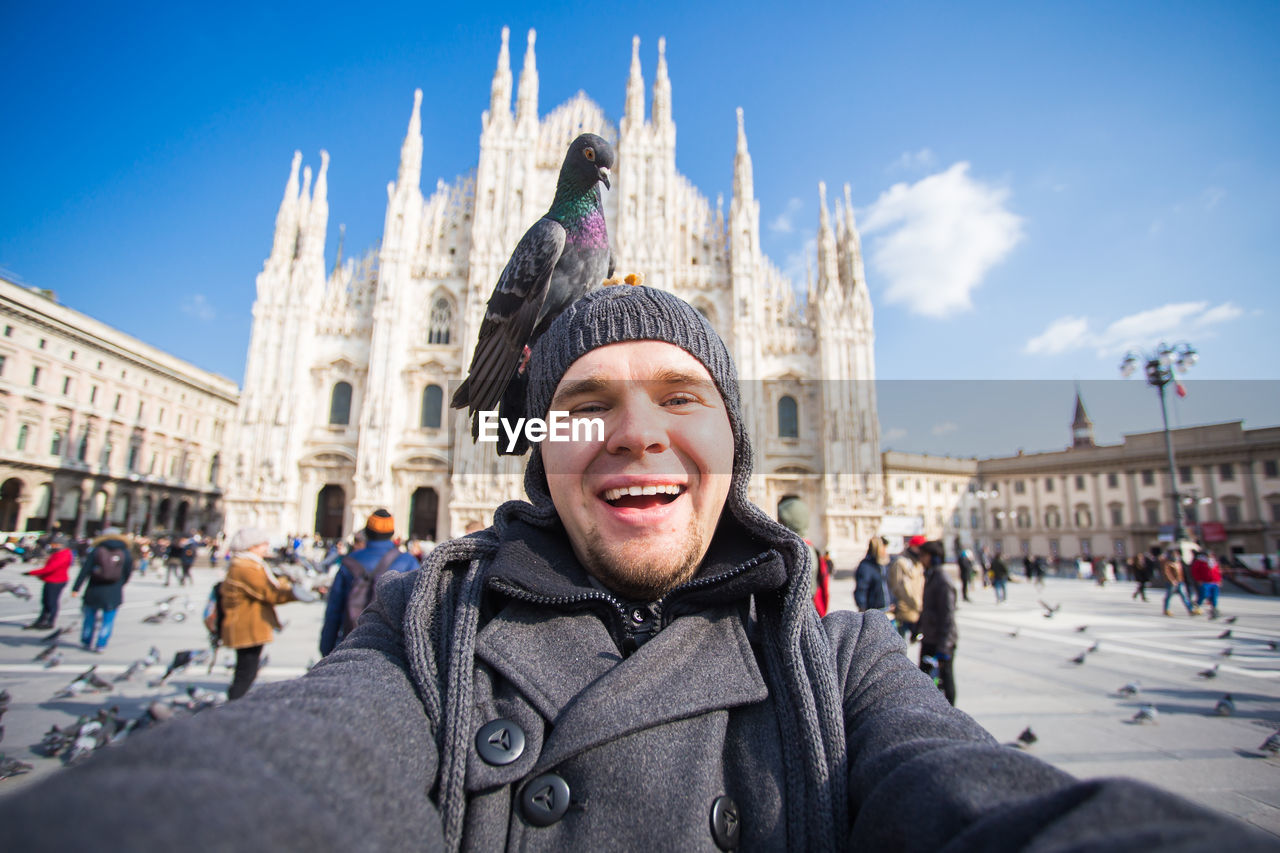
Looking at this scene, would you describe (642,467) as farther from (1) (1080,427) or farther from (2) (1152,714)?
(1) (1080,427)

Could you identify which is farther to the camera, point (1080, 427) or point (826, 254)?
point (1080, 427)

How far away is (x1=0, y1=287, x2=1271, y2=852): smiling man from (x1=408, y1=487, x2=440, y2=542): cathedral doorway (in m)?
18.7

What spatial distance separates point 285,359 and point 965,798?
21.4 m

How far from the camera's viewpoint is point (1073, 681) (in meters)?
5.12

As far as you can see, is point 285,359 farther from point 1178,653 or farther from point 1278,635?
point 1278,635

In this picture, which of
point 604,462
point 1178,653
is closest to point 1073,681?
point 1178,653

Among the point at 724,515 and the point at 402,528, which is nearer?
the point at 724,515

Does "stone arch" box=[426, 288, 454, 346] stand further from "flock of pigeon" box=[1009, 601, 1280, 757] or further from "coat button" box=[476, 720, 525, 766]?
"coat button" box=[476, 720, 525, 766]

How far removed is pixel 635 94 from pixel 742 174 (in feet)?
14.8

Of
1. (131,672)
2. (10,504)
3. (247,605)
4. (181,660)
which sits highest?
(10,504)

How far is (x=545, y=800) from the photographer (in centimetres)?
82

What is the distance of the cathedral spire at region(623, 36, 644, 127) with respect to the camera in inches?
779

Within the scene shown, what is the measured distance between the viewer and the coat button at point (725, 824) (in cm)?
82

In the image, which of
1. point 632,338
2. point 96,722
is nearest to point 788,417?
point 96,722
